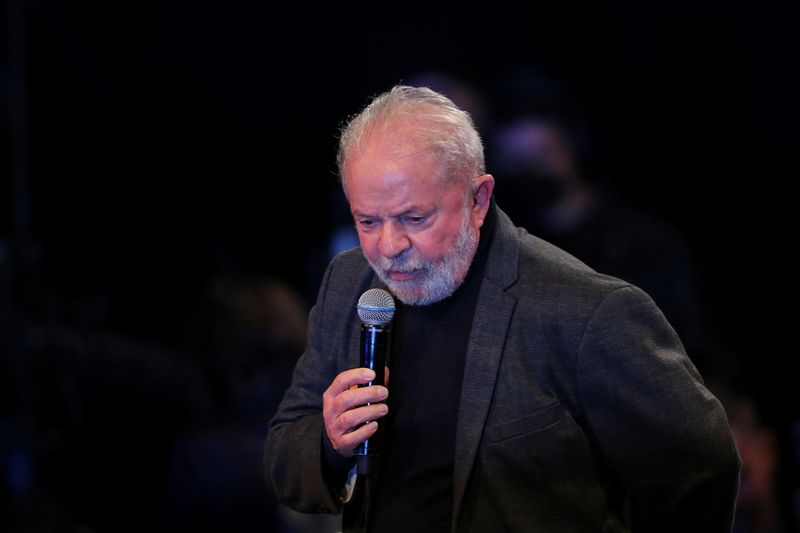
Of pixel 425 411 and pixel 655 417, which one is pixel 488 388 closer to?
pixel 425 411

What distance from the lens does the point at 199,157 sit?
13.7ft

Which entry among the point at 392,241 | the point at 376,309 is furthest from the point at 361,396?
the point at 392,241

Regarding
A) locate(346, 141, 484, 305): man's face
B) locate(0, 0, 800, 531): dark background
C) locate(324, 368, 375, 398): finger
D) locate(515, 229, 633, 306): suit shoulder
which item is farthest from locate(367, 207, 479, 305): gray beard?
locate(0, 0, 800, 531): dark background

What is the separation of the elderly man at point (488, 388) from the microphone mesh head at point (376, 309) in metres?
0.07

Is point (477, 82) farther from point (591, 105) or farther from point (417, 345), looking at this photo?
point (417, 345)

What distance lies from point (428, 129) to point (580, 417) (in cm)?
57

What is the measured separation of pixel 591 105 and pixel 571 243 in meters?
0.69

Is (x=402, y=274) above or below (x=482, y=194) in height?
below

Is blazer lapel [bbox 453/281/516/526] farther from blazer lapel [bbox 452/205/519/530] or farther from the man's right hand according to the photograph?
the man's right hand

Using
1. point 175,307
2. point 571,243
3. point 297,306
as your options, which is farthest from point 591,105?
point 175,307

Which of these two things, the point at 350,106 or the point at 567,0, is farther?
the point at 350,106

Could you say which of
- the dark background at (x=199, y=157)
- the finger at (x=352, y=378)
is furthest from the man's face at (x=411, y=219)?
the dark background at (x=199, y=157)

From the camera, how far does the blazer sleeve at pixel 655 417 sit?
1.47m

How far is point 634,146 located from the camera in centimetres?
319
